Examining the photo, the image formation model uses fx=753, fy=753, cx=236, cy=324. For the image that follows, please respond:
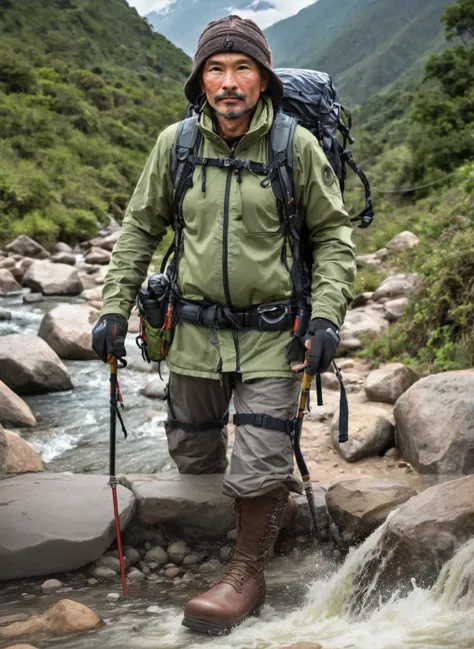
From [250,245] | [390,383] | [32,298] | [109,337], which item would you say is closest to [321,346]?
[250,245]

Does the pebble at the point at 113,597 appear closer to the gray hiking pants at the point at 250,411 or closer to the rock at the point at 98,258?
the gray hiking pants at the point at 250,411

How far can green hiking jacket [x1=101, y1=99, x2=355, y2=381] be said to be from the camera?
3125 millimetres

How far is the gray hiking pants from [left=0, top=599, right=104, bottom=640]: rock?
73cm

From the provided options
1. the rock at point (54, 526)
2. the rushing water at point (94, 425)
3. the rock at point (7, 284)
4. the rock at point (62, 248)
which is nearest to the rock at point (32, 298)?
the rock at point (7, 284)

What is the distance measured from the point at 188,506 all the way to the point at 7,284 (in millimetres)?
11477

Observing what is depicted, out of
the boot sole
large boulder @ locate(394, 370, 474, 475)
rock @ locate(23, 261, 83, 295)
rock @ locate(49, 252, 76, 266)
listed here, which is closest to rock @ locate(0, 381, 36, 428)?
large boulder @ locate(394, 370, 474, 475)

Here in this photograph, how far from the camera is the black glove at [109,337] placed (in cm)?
326

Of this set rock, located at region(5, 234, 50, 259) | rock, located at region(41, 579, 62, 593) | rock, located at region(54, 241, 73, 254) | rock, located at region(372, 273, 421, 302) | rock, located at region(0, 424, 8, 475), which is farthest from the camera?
rock, located at region(54, 241, 73, 254)

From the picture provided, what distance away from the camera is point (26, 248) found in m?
18.6

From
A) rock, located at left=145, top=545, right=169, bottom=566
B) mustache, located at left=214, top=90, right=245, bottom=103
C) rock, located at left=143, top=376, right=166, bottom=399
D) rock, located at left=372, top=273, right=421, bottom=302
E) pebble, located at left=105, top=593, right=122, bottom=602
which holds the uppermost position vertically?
mustache, located at left=214, top=90, right=245, bottom=103

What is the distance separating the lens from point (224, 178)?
3162mm

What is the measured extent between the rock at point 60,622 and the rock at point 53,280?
37.8ft

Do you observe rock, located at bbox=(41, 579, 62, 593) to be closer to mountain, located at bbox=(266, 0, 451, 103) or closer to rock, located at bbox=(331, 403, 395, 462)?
rock, located at bbox=(331, 403, 395, 462)

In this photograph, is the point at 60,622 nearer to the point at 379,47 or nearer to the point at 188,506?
the point at 188,506
